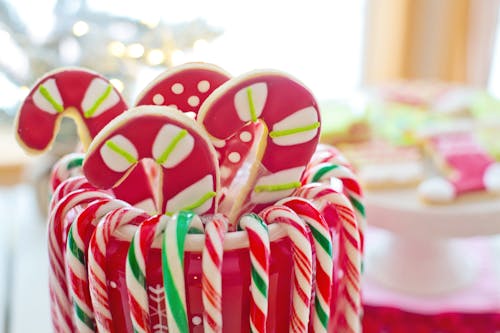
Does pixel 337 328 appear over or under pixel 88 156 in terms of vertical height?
under

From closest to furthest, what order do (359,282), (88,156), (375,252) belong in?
(88,156), (359,282), (375,252)

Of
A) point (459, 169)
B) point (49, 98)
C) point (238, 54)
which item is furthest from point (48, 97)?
point (238, 54)

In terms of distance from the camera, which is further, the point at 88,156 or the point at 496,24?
the point at 496,24

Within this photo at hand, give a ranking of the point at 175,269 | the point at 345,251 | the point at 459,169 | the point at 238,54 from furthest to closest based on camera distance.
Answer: the point at 238,54 < the point at 459,169 < the point at 345,251 < the point at 175,269

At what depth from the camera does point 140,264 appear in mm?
531

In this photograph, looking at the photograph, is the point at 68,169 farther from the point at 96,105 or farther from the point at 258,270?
the point at 258,270

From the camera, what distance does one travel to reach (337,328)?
0.66m

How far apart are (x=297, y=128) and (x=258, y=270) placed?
117mm

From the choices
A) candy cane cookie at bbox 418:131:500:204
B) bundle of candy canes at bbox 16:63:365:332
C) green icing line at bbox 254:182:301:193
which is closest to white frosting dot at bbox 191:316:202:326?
bundle of candy canes at bbox 16:63:365:332

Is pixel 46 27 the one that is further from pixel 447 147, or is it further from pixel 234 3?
pixel 234 3

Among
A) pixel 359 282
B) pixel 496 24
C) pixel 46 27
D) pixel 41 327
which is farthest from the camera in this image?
pixel 496 24

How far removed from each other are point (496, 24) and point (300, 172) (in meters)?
1.35

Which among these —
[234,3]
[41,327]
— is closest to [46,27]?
[41,327]

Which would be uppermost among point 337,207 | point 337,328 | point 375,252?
point 337,207
